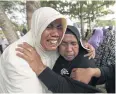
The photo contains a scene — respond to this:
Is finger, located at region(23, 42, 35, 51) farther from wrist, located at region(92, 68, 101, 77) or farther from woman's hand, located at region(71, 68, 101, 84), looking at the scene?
wrist, located at region(92, 68, 101, 77)

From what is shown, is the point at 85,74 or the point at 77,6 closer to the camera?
the point at 85,74

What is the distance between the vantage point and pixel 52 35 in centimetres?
201

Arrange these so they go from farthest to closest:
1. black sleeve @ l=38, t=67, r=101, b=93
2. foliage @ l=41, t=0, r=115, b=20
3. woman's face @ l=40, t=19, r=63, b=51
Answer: foliage @ l=41, t=0, r=115, b=20 < woman's face @ l=40, t=19, r=63, b=51 < black sleeve @ l=38, t=67, r=101, b=93

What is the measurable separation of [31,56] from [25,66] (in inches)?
3.7

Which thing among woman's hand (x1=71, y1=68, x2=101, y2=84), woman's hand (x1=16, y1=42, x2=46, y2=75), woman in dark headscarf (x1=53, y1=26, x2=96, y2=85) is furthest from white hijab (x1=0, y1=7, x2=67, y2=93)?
woman's hand (x1=71, y1=68, x2=101, y2=84)

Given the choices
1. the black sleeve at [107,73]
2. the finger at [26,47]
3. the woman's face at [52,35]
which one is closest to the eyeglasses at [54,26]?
the woman's face at [52,35]

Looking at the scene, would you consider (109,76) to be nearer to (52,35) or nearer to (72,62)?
(72,62)

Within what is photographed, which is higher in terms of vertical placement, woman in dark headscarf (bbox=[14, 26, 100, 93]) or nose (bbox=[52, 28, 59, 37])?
nose (bbox=[52, 28, 59, 37])

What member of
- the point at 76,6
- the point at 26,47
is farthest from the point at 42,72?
the point at 76,6

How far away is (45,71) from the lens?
1.95 metres

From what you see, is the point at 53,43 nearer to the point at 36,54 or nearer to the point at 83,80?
the point at 36,54

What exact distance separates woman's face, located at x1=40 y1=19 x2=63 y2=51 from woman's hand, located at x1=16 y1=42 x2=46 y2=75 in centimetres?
10

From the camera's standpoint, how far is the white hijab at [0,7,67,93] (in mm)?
1935

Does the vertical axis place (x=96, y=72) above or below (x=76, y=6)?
below
